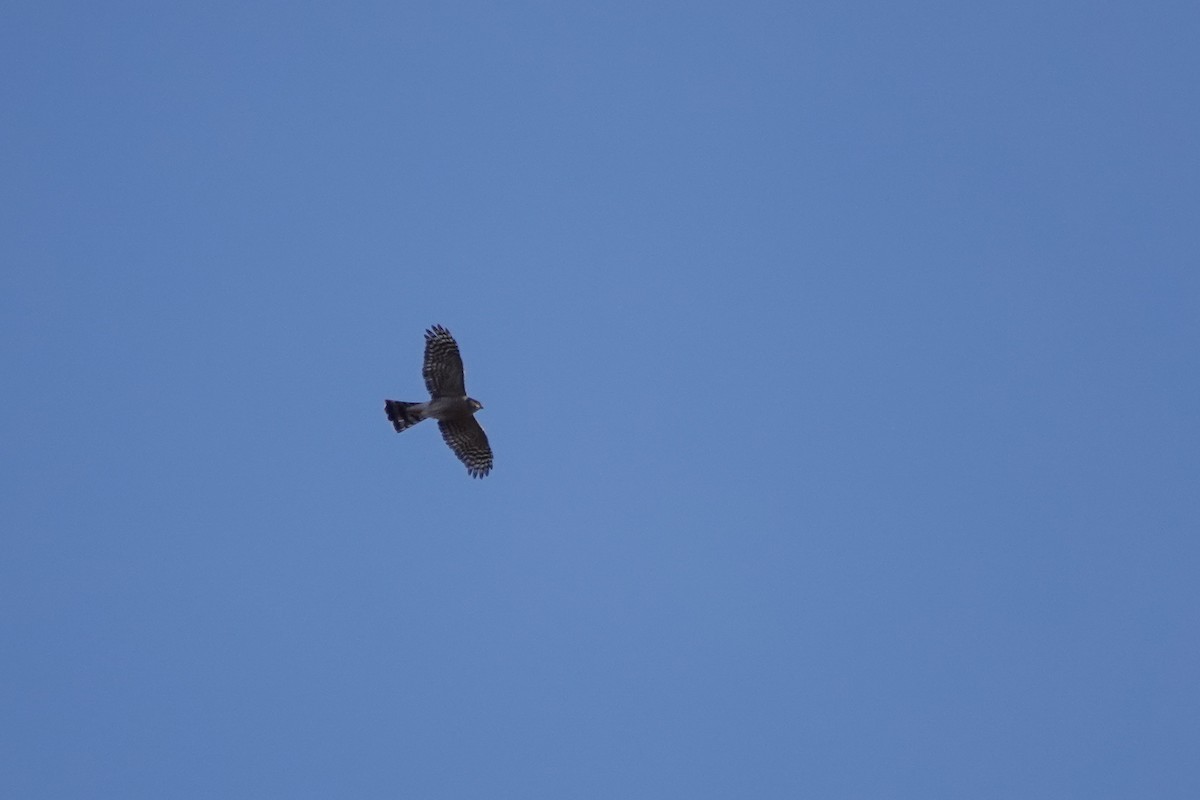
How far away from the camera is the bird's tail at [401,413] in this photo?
1458 inches

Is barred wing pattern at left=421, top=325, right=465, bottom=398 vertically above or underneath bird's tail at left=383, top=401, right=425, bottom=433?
above

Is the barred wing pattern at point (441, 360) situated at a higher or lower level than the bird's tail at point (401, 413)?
higher

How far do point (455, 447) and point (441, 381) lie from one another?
7.22 ft

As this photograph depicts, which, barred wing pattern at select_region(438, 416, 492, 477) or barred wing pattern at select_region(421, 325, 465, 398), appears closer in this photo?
barred wing pattern at select_region(421, 325, 465, 398)

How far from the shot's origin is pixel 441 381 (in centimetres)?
3675

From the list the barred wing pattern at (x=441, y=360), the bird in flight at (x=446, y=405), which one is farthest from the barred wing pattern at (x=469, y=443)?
the barred wing pattern at (x=441, y=360)

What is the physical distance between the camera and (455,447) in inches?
1507

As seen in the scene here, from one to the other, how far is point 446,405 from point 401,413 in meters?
1.08

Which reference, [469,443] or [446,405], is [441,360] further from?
[469,443]

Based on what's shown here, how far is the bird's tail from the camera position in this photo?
1458 inches

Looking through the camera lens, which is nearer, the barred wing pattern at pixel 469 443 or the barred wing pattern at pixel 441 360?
the barred wing pattern at pixel 441 360

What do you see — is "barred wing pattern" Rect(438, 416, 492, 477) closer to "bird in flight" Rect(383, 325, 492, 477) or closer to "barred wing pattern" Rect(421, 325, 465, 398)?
"bird in flight" Rect(383, 325, 492, 477)

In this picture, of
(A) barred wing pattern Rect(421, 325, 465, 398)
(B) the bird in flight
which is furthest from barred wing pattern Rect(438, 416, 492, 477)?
(A) barred wing pattern Rect(421, 325, 465, 398)

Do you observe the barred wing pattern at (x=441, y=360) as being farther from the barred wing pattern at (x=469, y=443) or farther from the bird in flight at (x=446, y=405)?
the barred wing pattern at (x=469, y=443)
